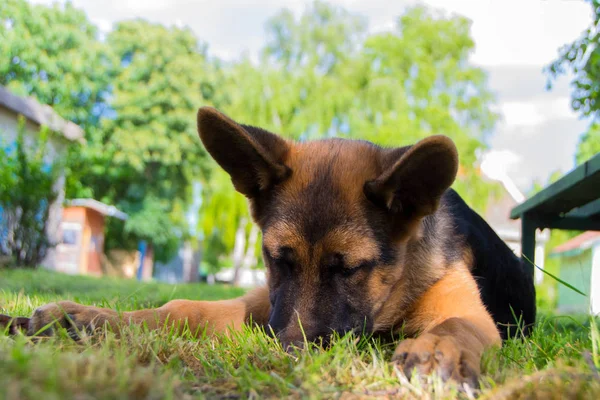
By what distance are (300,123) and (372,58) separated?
23.9 ft

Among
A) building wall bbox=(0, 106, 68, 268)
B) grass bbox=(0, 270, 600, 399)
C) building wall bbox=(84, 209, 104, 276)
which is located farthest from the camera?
building wall bbox=(84, 209, 104, 276)

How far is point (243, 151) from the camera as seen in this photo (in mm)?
3783

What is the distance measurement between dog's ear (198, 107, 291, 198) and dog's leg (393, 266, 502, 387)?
1.29m

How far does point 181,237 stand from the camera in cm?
4800

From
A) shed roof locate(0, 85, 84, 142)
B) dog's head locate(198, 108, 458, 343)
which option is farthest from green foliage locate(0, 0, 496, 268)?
dog's head locate(198, 108, 458, 343)

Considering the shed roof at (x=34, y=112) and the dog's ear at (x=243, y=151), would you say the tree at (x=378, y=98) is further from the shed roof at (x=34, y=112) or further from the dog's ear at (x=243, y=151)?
the dog's ear at (x=243, y=151)

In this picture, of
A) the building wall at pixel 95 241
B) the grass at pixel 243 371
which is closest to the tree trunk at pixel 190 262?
the building wall at pixel 95 241

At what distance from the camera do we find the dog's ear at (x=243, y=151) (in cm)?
362

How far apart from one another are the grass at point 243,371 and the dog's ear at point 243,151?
106 centimetres

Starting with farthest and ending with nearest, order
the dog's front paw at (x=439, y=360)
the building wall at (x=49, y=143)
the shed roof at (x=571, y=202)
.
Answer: the building wall at (x=49, y=143) → the shed roof at (x=571, y=202) → the dog's front paw at (x=439, y=360)

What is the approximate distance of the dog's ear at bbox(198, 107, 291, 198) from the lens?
362cm

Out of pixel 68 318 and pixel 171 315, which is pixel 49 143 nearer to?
pixel 171 315

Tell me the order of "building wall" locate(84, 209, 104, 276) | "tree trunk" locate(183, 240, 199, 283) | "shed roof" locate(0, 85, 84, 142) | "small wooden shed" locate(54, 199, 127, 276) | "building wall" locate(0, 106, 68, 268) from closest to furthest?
"building wall" locate(0, 106, 68, 268), "shed roof" locate(0, 85, 84, 142), "small wooden shed" locate(54, 199, 127, 276), "building wall" locate(84, 209, 104, 276), "tree trunk" locate(183, 240, 199, 283)

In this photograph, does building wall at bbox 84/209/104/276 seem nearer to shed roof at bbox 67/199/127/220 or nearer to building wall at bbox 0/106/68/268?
shed roof at bbox 67/199/127/220
